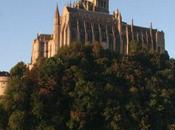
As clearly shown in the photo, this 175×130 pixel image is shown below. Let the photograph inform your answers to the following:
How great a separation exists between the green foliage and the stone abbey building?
52.0 meters

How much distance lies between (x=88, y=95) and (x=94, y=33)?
215ft

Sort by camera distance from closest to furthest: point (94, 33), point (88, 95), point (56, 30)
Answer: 1. point (88, 95)
2. point (56, 30)
3. point (94, 33)

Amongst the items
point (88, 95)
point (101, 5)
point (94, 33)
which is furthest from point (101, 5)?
point (88, 95)

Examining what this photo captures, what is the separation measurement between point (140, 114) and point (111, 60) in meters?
10.3

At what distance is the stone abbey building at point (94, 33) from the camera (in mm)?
123875

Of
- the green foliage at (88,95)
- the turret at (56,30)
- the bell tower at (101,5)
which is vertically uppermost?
the bell tower at (101,5)

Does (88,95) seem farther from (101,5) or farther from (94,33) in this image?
(101,5)

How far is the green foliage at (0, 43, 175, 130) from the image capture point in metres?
62.5

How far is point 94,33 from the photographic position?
12788 cm

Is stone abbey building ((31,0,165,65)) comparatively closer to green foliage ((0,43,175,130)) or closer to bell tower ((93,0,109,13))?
bell tower ((93,0,109,13))

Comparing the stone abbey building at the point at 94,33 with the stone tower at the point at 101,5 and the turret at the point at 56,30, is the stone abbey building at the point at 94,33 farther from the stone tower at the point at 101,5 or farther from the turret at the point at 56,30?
the stone tower at the point at 101,5

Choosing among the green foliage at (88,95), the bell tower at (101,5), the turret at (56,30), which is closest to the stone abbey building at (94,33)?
the turret at (56,30)

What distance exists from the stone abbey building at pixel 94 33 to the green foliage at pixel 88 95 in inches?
2048

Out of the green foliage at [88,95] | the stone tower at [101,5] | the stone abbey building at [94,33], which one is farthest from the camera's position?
the stone tower at [101,5]
